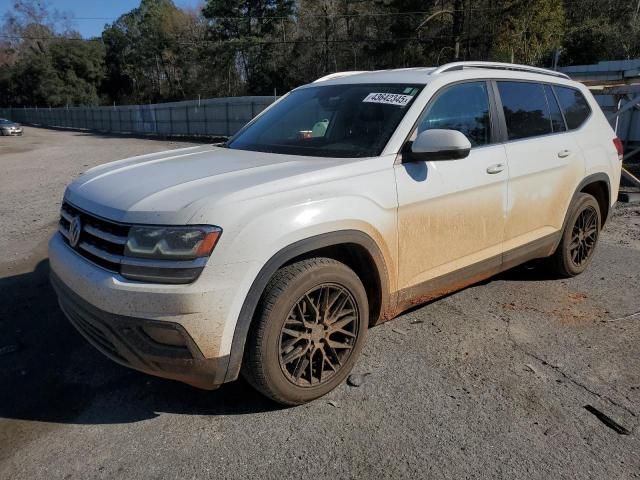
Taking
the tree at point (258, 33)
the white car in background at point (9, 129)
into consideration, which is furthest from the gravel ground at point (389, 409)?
the tree at point (258, 33)

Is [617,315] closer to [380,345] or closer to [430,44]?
[380,345]

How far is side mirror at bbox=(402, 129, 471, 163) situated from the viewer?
10.1 feet

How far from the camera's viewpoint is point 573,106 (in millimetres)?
4742

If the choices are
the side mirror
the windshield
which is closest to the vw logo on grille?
the windshield

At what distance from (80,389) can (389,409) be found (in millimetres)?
1864

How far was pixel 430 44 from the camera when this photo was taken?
31141 mm

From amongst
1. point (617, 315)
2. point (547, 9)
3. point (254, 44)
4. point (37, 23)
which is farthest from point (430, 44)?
point (37, 23)

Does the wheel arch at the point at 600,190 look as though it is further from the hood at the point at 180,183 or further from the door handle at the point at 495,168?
the hood at the point at 180,183

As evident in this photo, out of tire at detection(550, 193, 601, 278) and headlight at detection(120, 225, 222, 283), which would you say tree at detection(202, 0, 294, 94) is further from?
headlight at detection(120, 225, 222, 283)

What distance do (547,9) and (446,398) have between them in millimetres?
28405

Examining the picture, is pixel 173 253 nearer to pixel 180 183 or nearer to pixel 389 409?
pixel 180 183

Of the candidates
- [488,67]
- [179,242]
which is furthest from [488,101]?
[179,242]

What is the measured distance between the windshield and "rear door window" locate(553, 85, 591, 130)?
1.87 meters

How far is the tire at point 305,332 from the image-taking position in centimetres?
269
